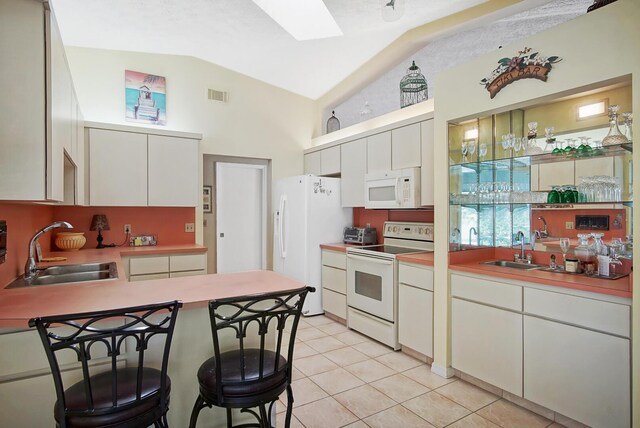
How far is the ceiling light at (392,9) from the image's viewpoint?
2.87 meters

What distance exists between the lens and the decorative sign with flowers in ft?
7.07

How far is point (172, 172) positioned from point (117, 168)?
1.80ft

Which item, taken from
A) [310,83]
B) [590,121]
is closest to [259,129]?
[310,83]

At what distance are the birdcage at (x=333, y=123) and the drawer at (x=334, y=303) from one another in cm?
234

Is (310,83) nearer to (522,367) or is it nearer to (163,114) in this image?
(163,114)

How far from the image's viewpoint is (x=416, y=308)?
9.97 ft

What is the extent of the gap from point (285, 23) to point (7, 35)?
7.93 feet

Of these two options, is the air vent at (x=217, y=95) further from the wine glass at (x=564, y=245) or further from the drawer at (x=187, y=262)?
the wine glass at (x=564, y=245)

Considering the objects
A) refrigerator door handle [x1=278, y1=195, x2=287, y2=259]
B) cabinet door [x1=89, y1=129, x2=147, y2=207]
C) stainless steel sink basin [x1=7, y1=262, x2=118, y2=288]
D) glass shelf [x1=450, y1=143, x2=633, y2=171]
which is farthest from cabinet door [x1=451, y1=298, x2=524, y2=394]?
cabinet door [x1=89, y1=129, x2=147, y2=207]

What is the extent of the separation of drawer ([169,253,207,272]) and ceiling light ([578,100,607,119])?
3.66 metres

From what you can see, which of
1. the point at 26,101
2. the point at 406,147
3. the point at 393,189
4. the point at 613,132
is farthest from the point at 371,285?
the point at 26,101

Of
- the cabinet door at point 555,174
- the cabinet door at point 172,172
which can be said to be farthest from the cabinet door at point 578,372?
the cabinet door at point 172,172

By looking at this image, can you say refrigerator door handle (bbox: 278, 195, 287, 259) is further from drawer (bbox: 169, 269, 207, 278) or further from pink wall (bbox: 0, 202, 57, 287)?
pink wall (bbox: 0, 202, 57, 287)

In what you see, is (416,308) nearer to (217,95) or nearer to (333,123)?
(333,123)
